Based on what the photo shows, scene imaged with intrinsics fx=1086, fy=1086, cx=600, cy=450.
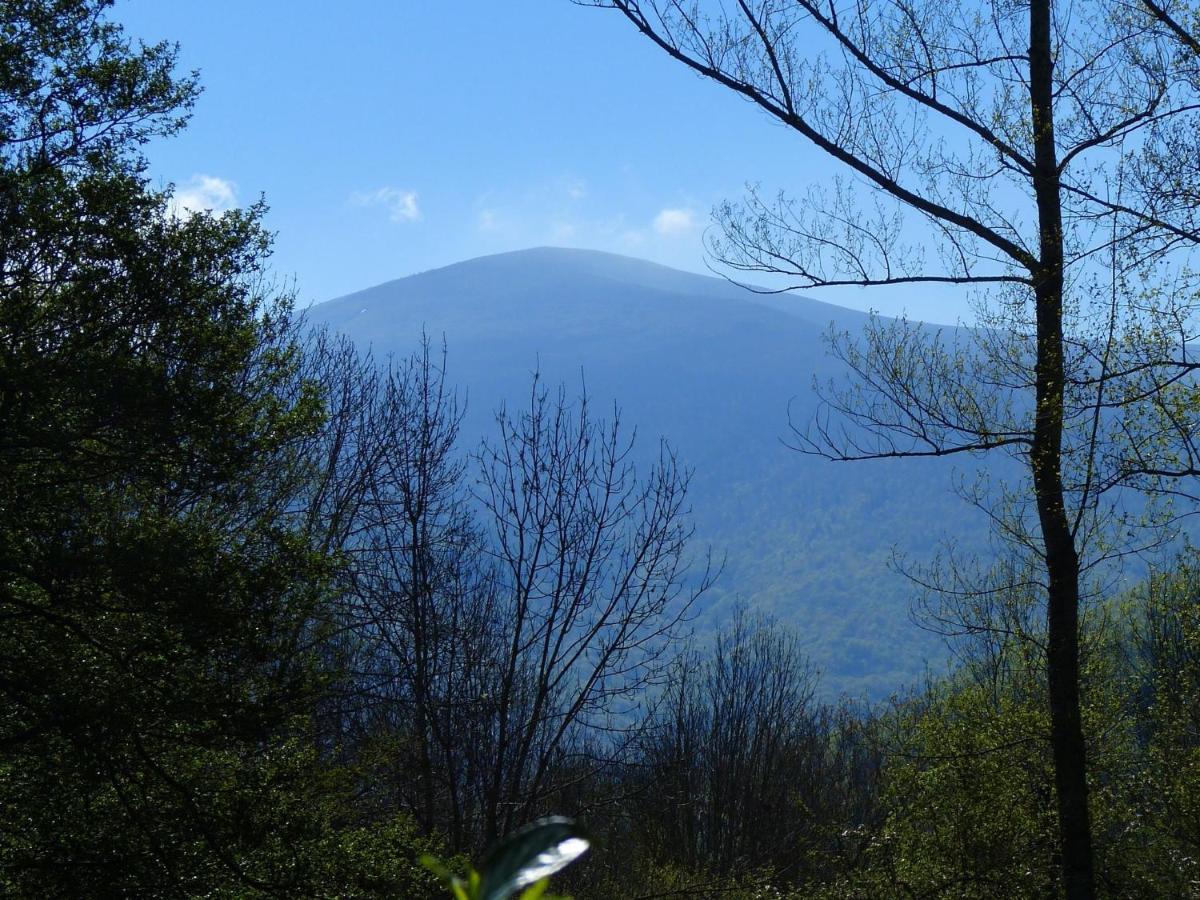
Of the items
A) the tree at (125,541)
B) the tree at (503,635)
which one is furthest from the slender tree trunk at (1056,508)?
the tree at (125,541)

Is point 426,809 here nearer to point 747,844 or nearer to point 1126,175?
point 1126,175

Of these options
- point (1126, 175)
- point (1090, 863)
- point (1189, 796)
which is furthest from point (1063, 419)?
point (1189, 796)

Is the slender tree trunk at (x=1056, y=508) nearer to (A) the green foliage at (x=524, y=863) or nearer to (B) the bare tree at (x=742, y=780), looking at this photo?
(A) the green foliage at (x=524, y=863)

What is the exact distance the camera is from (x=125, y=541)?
23.9ft

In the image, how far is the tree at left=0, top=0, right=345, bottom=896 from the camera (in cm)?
695

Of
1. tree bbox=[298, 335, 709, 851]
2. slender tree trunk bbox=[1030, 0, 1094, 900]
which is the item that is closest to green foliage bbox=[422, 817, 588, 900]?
slender tree trunk bbox=[1030, 0, 1094, 900]

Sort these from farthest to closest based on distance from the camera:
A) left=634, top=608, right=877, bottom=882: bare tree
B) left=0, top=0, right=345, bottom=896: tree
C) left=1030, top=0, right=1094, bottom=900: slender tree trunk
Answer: left=634, top=608, right=877, bottom=882: bare tree, left=1030, top=0, right=1094, bottom=900: slender tree trunk, left=0, top=0, right=345, bottom=896: tree

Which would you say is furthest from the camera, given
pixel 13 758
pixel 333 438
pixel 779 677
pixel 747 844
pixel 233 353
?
pixel 779 677

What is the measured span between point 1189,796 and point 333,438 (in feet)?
41.8

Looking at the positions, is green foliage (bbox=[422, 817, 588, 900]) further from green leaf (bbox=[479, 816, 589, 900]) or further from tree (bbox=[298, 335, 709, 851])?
tree (bbox=[298, 335, 709, 851])

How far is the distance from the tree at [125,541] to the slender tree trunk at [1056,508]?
5519 millimetres

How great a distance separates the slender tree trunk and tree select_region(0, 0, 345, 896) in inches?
217

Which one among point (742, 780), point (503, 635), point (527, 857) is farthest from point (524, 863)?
point (742, 780)

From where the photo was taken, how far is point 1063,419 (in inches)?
303
